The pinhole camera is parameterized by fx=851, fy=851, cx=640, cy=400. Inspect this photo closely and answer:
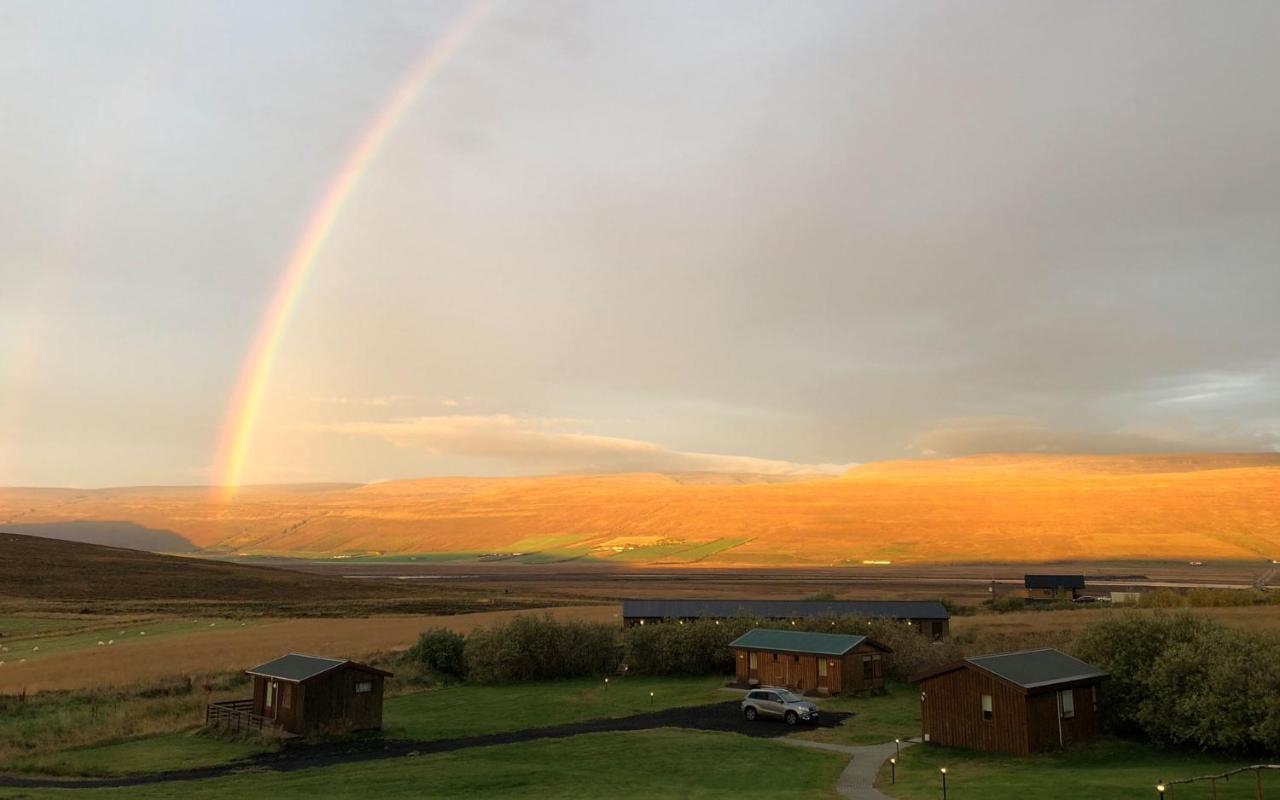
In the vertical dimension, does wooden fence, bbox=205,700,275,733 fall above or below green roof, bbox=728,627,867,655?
below

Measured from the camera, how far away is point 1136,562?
16788 cm

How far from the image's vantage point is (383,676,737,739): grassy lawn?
44.8 metres

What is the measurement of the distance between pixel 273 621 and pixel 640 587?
6626 cm

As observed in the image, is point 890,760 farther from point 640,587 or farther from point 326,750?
point 640,587

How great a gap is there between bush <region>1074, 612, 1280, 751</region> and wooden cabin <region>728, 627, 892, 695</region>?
14.3 metres

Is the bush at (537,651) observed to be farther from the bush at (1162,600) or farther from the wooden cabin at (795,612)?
the bush at (1162,600)

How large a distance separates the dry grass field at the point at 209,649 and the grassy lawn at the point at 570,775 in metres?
28.7

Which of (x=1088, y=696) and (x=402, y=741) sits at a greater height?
(x=1088, y=696)

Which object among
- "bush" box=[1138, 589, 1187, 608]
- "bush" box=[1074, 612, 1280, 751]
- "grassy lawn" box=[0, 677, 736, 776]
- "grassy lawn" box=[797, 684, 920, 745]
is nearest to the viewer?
"bush" box=[1074, 612, 1280, 751]

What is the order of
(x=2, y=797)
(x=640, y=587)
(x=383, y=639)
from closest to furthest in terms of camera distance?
(x=2, y=797) < (x=383, y=639) < (x=640, y=587)

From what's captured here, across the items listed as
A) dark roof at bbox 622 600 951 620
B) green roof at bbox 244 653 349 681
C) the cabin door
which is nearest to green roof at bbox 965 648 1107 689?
dark roof at bbox 622 600 951 620

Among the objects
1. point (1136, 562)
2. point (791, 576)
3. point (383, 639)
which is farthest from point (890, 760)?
point (1136, 562)

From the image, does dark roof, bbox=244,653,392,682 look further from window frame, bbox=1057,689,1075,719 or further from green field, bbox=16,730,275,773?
window frame, bbox=1057,689,1075,719

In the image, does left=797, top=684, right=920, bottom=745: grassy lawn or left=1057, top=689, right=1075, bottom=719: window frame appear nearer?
left=1057, top=689, right=1075, bottom=719: window frame
